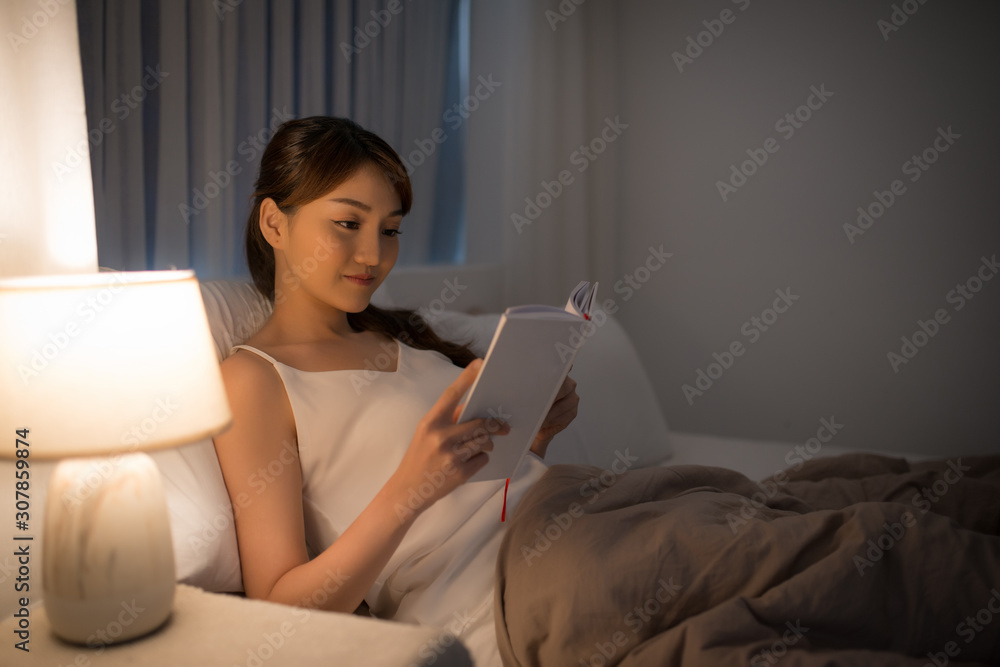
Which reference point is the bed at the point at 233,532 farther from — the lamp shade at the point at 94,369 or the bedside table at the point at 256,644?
the lamp shade at the point at 94,369

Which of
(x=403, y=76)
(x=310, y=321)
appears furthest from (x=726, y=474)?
(x=403, y=76)

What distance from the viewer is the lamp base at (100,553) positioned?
72 centimetres

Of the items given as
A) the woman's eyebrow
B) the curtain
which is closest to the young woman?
the woman's eyebrow

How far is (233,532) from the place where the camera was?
1.05m

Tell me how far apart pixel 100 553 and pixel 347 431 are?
480mm

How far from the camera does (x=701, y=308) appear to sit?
309cm

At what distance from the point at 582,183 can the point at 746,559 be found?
224 cm

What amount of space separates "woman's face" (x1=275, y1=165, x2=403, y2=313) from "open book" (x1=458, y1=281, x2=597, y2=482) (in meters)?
0.41

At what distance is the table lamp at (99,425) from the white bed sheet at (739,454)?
4.01ft

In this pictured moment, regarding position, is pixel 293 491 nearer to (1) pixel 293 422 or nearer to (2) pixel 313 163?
(1) pixel 293 422

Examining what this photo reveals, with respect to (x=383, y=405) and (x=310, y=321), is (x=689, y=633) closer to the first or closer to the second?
(x=383, y=405)

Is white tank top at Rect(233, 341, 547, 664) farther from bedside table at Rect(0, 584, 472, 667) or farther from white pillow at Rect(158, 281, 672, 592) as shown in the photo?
bedside table at Rect(0, 584, 472, 667)

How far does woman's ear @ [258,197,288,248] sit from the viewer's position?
49.2 inches

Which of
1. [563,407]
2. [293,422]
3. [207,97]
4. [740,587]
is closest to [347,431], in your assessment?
[293,422]
